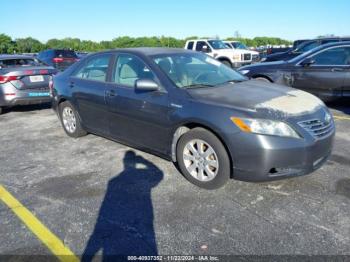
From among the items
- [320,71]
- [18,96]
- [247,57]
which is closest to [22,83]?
[18,96]

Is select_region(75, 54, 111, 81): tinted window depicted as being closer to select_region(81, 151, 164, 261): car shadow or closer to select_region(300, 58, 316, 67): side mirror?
select_region(81, 151, 164, 261): car shadow

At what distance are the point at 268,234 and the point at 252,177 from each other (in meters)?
0.69

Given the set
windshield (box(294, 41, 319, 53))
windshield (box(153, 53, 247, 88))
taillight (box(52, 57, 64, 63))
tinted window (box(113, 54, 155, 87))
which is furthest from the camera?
taillight (box(52, 57, 64, 63))

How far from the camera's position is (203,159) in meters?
3.74

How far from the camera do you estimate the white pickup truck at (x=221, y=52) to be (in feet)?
60.1

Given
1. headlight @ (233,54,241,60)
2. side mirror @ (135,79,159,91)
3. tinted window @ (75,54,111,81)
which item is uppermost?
tinted window @ (75,54,111,81)

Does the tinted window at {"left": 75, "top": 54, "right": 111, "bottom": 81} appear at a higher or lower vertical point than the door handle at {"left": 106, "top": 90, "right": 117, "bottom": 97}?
higher

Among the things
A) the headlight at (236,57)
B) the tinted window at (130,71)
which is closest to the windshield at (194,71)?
the tinted window at (130,71)

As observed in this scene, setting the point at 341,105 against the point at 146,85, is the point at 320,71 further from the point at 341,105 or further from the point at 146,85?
the point at 146,85

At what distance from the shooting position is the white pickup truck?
1833cm

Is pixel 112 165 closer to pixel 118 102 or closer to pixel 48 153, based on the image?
pixel 118 102

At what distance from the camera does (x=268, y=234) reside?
9.59 feet

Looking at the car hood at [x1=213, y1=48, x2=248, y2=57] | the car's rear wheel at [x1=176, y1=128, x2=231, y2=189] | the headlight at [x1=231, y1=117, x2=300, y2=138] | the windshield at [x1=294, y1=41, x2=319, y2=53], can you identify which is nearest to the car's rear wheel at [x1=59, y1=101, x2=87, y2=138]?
the car's rear wheel at [x1=176, y1=128, x2=231, y2=189]

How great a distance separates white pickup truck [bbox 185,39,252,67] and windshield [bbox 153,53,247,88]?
13.6 metres
